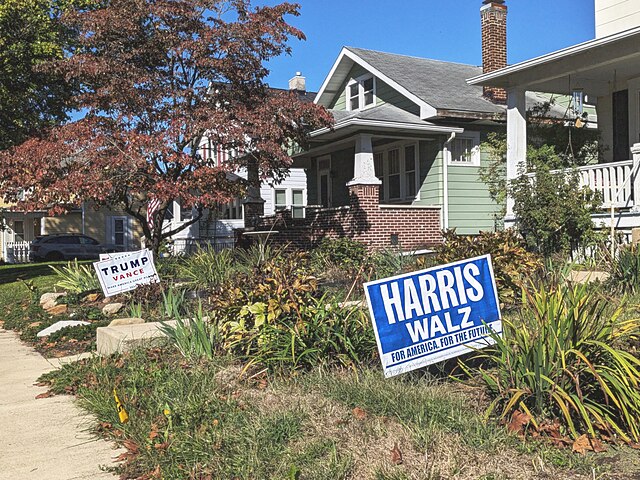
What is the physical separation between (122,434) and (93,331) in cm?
423

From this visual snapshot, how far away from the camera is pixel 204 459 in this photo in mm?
3857

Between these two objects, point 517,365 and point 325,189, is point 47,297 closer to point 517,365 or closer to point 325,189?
point 517,365

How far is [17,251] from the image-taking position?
35.9m

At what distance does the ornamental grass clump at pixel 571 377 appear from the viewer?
12.5 feet

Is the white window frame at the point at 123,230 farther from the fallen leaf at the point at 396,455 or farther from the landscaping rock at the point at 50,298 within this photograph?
the fallen leaf at the point at 396,455

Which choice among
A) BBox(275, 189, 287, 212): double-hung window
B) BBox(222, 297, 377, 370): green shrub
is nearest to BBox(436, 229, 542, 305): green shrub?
BBox(222, 297, 377, 370): green shrub

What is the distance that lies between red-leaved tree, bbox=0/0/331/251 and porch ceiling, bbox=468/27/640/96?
4218mm

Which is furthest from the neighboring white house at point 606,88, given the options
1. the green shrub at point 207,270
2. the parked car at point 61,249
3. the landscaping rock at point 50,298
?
the parked car at point 61,249

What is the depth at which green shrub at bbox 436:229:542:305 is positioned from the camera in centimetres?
641

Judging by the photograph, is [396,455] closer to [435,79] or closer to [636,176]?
[636,176]

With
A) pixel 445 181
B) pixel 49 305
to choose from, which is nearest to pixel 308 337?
pixel 49 305

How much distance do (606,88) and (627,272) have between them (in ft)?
30.1

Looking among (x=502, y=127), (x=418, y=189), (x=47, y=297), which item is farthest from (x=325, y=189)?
(x=47, y=297)

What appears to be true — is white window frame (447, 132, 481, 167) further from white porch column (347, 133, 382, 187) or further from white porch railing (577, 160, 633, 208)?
white porch railing (577, 160, 633, 208)
